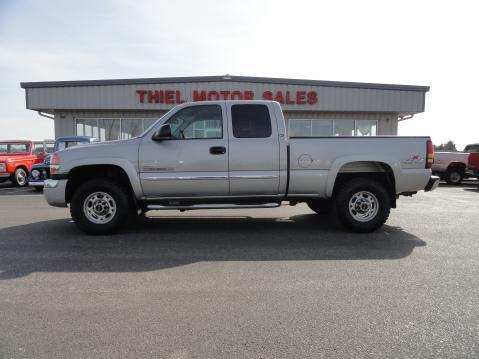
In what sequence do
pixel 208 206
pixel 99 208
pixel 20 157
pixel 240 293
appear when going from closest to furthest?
pixel 240 293
pixel 208 206
pixel 99 208
pixel 20 157

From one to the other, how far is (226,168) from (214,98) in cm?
1175

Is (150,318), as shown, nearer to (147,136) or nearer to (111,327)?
(111,327)

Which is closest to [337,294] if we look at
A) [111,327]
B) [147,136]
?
[111,327]

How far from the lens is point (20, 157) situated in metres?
13.2

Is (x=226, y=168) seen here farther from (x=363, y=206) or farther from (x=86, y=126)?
(x=86, y=126)

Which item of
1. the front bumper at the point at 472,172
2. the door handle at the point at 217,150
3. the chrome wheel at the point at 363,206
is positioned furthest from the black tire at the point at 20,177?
the front bumper at the point at 472,172

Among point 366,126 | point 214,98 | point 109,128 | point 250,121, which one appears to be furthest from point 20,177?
point 366,126

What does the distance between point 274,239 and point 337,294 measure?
6.27ft

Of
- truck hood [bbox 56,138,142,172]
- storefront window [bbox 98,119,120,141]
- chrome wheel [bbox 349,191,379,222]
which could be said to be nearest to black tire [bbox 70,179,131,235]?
truck hood [bbox 56,138,142,172]

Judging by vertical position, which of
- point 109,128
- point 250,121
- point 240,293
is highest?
point 109,128

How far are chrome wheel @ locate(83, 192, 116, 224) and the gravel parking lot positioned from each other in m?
0.32

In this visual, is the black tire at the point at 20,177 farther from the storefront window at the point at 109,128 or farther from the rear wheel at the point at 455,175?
the rear wheel at the point at 455,175

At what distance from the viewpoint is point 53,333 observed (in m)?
2.29

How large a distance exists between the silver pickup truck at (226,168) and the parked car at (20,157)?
32.7 feet
